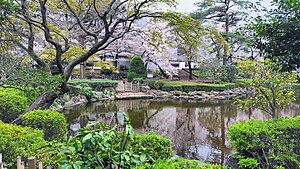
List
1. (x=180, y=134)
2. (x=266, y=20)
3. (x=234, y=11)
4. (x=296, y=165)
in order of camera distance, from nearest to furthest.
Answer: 1. (x=266, y=20)
2. (x=296, y=165)
3. (x=180, y=134)
4. (x=234, y=11)

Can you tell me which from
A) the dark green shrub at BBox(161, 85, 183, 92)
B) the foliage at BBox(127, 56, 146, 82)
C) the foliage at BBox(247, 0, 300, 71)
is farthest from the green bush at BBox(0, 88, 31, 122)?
the foliage at BBox(127, 56, 146, 82)

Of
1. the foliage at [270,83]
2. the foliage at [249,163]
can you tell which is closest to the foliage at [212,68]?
the foliage at [270,83]

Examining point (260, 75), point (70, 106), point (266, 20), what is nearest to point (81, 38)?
point (70, 106)

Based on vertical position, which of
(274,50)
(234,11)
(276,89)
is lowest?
(276,89)

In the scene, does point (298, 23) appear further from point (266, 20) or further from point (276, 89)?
point (276, 89)

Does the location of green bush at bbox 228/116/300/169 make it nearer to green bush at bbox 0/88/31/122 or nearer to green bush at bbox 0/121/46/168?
green bush at bbox 0/121/46/168

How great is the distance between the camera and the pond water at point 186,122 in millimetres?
5426

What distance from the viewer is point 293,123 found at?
3.54 metres

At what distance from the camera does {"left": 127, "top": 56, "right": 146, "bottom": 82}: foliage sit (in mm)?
17469

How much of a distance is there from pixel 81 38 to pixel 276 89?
12273 mm

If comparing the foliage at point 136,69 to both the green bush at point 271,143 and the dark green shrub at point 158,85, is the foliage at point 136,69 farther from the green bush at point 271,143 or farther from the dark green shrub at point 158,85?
the green bush at point 271,143

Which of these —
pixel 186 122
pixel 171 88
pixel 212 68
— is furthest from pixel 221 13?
pixel 186 122

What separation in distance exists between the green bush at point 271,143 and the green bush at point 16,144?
2.71 meters

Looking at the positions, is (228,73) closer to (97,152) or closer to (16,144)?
(16,144)
